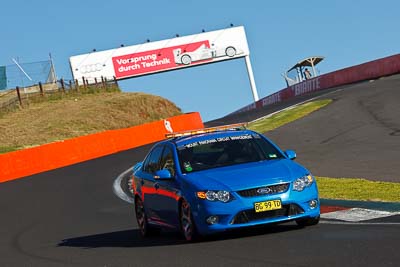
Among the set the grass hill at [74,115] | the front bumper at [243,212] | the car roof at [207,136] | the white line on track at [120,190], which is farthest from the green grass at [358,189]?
the grass hill at [74,115]

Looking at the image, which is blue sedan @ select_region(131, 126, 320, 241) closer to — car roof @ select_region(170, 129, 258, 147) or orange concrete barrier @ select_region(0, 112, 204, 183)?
car roof @ select_region(170, 129, 258, 147)

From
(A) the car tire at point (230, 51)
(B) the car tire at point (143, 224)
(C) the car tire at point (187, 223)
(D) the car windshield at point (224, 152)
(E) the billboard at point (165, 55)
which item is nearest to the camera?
(C) the car tire at point (187, 223)

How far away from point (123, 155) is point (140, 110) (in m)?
32.8

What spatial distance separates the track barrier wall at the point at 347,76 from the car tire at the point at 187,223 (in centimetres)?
4446

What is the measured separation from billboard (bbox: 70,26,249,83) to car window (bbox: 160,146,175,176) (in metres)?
78.3

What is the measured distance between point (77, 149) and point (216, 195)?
89.0ft

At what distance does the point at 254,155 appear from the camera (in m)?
12.0

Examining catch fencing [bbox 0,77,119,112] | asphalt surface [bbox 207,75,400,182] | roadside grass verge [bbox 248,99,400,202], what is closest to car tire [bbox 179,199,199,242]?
roadside grass verge [bbox 248,99,400,202]

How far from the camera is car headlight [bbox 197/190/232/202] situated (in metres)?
10.8

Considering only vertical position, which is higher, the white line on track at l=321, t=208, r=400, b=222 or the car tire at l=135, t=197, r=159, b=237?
the car tire at l=135, t=197, r=159, b=237

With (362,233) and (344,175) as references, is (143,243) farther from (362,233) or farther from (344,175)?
(344,175)

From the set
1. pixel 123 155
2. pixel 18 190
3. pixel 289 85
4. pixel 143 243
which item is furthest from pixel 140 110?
pixel 143 243

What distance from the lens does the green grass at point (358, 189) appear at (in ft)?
46.6

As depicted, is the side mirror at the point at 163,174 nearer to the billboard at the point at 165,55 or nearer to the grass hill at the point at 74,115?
the grass hill at the point at 74,115
